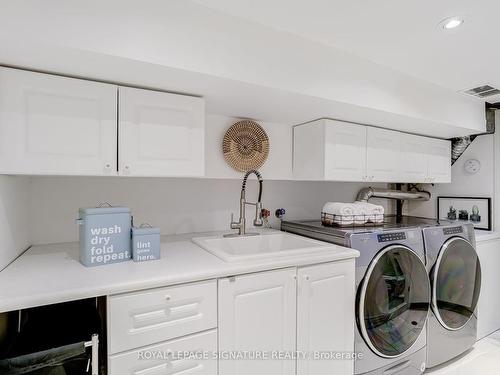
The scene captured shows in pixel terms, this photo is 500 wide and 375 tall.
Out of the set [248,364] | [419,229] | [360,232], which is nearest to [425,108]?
[419,229]

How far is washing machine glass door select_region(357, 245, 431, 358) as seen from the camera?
174cm

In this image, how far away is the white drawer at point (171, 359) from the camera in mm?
1099

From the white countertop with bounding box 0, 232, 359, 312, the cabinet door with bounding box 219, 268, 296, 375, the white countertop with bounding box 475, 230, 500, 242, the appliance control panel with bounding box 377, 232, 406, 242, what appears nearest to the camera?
the white countertop with bounding box 0, 232, 359, 312

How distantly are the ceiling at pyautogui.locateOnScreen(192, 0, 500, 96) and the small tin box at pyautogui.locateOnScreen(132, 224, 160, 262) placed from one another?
43.8 inches

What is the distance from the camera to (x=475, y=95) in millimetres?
2354

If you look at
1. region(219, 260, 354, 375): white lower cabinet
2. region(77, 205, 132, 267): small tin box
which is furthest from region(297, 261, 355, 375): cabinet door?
region(77, 205, 132, 267): small tin box

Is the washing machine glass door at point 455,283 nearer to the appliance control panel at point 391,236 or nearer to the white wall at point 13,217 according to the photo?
the appliance control panel at point 391,236

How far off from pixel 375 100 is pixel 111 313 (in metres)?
1.88

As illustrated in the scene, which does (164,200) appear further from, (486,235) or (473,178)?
(473,178)

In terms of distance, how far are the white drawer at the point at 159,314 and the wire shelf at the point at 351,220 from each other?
115 centimetres

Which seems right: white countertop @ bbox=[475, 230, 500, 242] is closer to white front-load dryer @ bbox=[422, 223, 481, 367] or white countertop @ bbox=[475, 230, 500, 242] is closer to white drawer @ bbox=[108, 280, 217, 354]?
white front-load dryer @ bbox=[422, 223, 481, 367]

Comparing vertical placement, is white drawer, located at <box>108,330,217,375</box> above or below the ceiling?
below

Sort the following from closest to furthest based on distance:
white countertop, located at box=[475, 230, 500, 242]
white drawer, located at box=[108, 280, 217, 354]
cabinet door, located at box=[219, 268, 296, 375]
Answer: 1. white drawer, located at box=[108, 280, 217, 354]
2. cabinet door, located at box=[219, 268, 296, 375]
3. white countertop, located at box=[475, 230, 500, 242]

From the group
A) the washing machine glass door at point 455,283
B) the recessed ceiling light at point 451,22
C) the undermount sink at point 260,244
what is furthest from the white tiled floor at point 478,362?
the recessed ceiling light at point 451,22
